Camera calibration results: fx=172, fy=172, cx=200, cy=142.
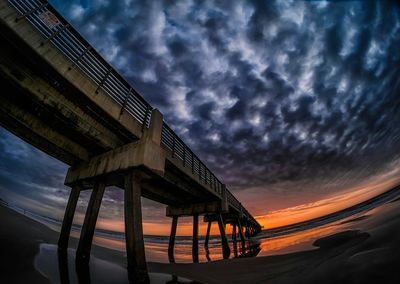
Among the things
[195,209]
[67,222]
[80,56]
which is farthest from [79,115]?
[195,209]

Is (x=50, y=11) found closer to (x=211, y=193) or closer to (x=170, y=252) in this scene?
(x=211, y=193)

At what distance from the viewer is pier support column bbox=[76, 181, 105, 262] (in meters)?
5.21

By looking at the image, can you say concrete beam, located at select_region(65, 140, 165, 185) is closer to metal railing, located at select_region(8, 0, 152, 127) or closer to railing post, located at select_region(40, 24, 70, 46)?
metal railing, located at select_region(8, 0, 152, 127)

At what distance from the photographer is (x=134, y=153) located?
5430 mm

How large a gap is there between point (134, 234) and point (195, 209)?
826 cm

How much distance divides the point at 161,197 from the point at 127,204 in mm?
6117

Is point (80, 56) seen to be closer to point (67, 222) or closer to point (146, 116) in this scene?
point (146, 116)

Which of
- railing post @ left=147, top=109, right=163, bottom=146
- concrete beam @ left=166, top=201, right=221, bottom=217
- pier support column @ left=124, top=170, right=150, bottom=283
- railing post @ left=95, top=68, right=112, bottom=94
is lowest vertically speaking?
pier support column @ left=124, top=170, right=150, bottom=283

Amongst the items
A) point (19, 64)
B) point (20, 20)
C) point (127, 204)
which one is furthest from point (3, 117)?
point (127, 204)

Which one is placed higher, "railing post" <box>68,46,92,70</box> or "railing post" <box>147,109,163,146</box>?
"railing post" <box>68,46,92,70</box>

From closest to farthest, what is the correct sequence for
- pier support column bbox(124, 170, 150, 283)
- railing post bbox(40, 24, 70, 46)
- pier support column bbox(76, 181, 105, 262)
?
railing post bbox(40, 24, 70, 46)
pier support column bbox(124, 170, 150, 283)
pier support column bbox(76, 181, 105, 262)

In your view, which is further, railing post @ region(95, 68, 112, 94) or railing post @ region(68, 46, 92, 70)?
railing post @ region(95, 68, 112, 94)

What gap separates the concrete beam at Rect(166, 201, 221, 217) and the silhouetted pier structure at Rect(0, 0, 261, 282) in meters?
5.47

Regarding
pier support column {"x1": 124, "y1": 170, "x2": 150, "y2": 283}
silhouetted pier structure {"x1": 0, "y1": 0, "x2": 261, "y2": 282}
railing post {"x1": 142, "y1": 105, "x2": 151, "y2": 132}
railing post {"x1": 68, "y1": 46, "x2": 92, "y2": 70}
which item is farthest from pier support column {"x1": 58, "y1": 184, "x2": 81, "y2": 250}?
railing post {"x1": 68, "y1": 46, "x2": 92, "y2": 70}
